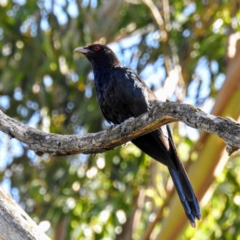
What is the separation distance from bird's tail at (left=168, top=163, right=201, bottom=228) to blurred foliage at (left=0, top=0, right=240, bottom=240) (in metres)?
2.32

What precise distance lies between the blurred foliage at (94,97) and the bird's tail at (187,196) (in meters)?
2.32

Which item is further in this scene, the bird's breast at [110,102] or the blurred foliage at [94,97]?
the blurred foliage at [94,97]

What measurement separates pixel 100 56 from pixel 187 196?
179 centimetres

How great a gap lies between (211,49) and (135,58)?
1.03 meters

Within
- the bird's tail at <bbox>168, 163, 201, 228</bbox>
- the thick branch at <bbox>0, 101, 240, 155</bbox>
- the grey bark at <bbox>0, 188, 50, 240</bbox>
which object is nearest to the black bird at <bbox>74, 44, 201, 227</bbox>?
the bird's tail at <bbox>168, 163, 201, 228</bbox>

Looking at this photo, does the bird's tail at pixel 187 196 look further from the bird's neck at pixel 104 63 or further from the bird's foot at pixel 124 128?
the bird's neck at pixel 104 63

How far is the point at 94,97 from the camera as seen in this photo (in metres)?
7.86

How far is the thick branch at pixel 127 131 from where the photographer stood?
9.84 ft

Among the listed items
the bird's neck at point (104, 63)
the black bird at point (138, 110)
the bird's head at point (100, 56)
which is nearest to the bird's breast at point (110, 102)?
the black bird at point (138, 110)

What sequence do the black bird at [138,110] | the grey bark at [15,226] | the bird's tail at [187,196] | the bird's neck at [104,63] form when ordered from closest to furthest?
the grey bark at [15,226] < the bird's tail at [187,196] < the black bird at [138,110] < the bird's neck at [104,63]

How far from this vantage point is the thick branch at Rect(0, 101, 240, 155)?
3.00 metres

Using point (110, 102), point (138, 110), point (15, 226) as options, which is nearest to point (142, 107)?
point (138, 110)

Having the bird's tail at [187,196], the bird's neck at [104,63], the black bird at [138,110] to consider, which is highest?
the bird's neck at [104,63]

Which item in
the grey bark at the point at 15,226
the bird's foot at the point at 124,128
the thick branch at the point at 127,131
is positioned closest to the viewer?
the thick branch at the point at 127,131
